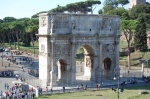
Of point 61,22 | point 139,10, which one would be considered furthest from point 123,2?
point 61,22

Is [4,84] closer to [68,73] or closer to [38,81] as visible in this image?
[38,81]

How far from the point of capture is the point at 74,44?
44281 mm

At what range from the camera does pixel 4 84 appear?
44750 mm

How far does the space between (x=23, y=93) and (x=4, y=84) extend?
9376mm

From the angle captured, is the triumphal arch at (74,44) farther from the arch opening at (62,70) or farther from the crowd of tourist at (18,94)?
the crowd of tourist at (18,94)

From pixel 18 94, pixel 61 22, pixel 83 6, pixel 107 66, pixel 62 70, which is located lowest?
pixel 18 94

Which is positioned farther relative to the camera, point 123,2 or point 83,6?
point 123,2

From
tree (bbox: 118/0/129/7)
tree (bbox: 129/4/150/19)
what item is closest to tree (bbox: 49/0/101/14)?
tree (bbox: 129/4/150/19)

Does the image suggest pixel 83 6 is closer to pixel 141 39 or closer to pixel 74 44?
pixel 141 39

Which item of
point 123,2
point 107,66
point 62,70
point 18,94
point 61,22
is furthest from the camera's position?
point 123,2

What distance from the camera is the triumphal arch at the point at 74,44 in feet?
142

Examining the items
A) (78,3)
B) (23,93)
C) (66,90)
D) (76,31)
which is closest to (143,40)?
(78,3)

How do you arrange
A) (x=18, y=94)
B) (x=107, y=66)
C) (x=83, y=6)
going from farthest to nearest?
(x=83, y=6)
(x=107, y=66)
(x=18, y=94)

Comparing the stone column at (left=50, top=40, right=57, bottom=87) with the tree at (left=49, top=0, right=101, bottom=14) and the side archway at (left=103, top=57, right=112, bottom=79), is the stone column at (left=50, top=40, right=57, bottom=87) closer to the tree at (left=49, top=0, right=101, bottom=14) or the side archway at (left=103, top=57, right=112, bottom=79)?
the side archway at (left=103, top=57, right=112, bottom=79)
